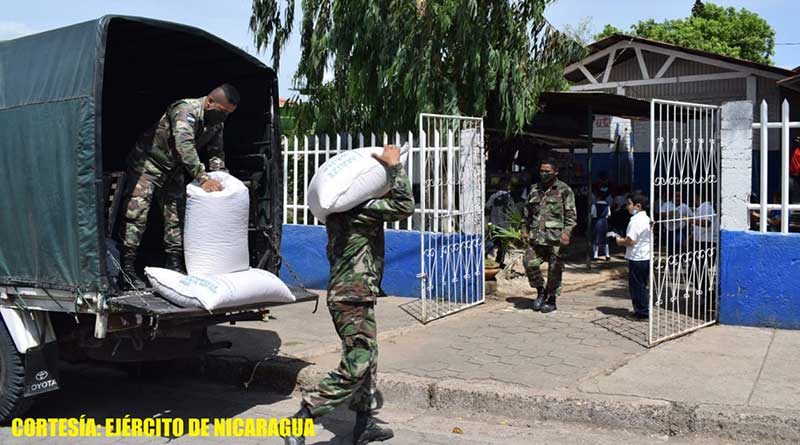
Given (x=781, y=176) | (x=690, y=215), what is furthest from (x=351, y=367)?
(x=781, y=176)

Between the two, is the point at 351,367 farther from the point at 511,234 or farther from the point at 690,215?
the point at 511,234

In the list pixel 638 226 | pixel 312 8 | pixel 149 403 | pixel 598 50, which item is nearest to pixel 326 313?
pixel 149 403

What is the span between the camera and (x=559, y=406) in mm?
4934

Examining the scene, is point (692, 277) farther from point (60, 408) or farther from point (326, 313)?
point (60, 408)

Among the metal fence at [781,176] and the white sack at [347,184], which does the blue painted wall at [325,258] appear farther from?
the white sack at [347,184]

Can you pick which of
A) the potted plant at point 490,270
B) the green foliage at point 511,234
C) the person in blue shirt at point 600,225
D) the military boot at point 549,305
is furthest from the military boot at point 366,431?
the person in blue shirt at point 600,225

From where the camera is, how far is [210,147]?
579 cm

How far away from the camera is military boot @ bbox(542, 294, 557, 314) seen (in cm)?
783

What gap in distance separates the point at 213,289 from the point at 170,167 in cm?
126

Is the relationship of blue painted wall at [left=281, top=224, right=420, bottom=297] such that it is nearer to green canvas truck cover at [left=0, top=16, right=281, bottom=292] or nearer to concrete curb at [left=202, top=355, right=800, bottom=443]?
concrete curb at [left=202, top=355, right=800, bottom=443]

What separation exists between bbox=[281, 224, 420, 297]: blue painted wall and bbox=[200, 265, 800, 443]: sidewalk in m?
0.80

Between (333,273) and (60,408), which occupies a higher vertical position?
(333,273)

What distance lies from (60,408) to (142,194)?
1.63 m

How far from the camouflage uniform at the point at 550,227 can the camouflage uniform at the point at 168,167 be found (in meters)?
3.54
